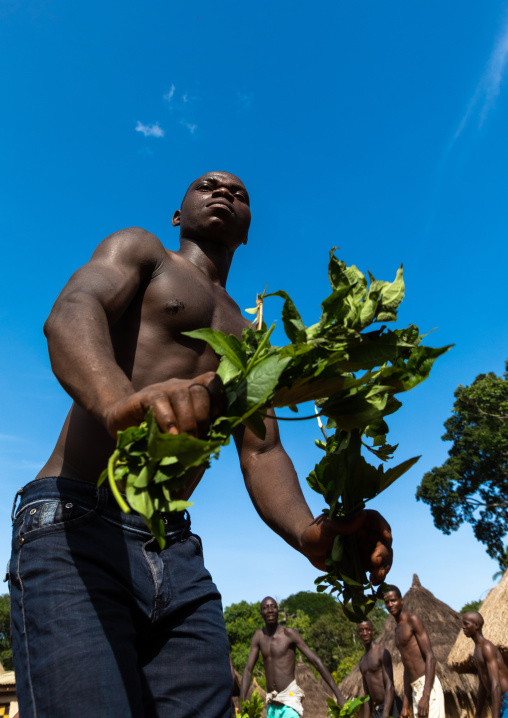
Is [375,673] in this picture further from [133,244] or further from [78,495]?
[133,244]

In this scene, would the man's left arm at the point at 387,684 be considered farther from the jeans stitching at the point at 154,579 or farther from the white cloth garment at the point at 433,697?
the jeans stitching at the point at 154,579

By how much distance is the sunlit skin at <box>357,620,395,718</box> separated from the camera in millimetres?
8914

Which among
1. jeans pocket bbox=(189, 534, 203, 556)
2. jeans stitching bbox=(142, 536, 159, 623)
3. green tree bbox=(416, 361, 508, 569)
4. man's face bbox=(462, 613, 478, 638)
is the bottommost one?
man's face bbox=(462, 613, 478, 638)

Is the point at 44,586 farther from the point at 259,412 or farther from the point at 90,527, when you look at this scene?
the point at 259,412

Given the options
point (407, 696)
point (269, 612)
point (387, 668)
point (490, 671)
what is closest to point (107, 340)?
point (490, 671)

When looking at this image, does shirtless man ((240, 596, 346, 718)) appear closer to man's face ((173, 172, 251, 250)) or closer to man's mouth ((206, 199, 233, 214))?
man's face ((173, 172, 251, 250))

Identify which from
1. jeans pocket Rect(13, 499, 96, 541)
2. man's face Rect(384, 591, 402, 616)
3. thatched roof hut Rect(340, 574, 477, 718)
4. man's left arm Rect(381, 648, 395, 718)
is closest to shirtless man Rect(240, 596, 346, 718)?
man's left arm Rect(381, 648, 395, 718)

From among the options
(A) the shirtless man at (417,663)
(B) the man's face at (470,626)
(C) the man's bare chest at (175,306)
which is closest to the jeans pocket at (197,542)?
(C) the man's bare chest at (175,306)

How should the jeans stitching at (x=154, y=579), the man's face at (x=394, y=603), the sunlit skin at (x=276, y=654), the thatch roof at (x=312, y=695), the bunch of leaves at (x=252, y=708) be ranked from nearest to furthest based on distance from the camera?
the jeans stitching at (x=154, y=579), the bunch of leaves at (x=252, y=708), the sunlit skin at (x=276, y=654), the man's face at (x=394, y=603), the thatch roof at (x=312, y=695)

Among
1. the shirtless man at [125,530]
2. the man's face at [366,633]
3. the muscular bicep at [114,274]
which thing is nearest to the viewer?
the shirtless man at [125,530]

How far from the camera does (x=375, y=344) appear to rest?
1.33 metres

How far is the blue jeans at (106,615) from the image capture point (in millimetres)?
1332

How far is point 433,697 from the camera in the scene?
8.36 meters

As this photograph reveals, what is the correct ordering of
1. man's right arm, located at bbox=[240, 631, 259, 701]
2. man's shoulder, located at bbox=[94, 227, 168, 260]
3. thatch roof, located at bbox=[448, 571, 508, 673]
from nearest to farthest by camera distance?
man's shoulder, located at bbox=[94, 227, 168, 260] → man's right arm, located at bbox=[240, 631, 259, 701] → thatch roof, located at bbox=[448, 571, 508, 673]
